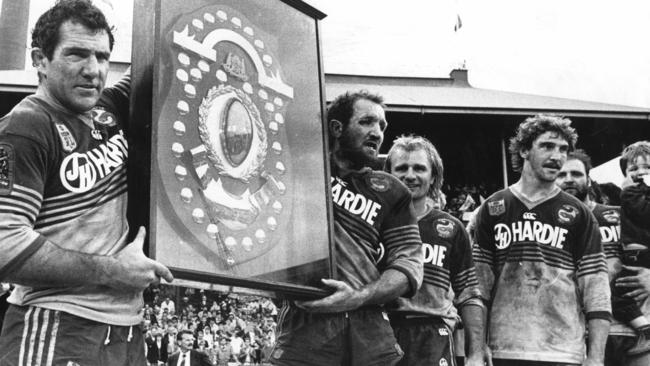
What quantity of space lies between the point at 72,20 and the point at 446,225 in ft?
8.49

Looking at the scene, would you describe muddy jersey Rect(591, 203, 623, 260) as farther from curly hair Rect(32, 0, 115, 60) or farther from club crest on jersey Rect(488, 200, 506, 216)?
curly hair Rect(32, 0, 115, 60)

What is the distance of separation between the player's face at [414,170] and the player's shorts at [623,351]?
1875 mm

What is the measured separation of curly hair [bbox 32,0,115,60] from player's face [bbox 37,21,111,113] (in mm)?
15

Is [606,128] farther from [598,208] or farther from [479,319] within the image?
[479,319]

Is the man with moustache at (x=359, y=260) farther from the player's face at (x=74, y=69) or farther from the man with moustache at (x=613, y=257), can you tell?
the man with moustache at (x=613, y=257)

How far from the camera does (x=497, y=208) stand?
4125 millimetres

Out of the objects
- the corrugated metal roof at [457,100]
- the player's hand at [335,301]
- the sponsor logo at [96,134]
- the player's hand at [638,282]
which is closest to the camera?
the sponsor logo at [96,134]

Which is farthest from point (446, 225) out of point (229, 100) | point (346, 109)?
point (229, 100)

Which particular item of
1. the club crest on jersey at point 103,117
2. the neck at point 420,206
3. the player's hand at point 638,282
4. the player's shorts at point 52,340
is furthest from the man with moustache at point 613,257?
the player's shorts at point 52,340

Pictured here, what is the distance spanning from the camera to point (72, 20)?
7.57 feet

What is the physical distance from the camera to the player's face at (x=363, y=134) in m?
3.32

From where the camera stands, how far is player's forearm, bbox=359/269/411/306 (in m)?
2.99

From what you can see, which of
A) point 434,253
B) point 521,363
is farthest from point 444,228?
point 521,363

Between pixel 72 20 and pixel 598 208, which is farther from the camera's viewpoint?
pixel 598 208
